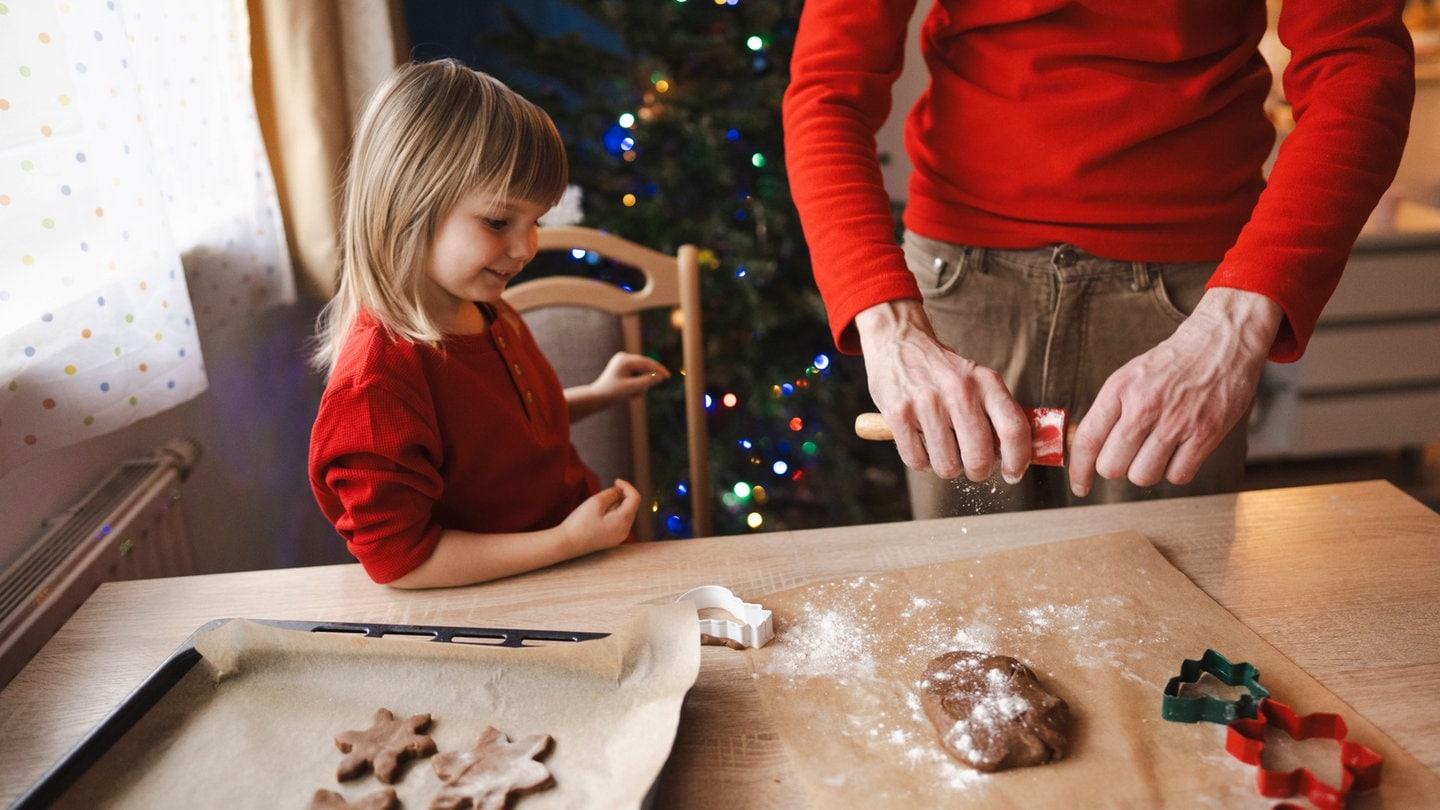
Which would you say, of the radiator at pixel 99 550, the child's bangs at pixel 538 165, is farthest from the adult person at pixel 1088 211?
the radiator at pixel 99 550

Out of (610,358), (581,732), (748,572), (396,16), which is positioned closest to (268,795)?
(581,732)

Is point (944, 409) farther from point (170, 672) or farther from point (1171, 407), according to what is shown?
point (170, 672)

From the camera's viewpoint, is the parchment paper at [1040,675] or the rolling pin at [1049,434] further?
the rolling pin at [1049,434]

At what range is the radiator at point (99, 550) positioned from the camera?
1095 millimetres

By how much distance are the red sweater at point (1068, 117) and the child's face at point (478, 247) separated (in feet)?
1.09

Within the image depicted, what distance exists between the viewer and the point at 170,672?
0.82 m

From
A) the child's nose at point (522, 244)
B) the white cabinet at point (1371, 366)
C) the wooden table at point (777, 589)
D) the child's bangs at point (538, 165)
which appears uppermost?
the child's bangs at point (538, 165)

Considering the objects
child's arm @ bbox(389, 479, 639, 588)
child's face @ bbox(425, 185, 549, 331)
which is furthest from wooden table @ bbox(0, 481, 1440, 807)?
child's face @ bbox(425, 185, 549, 331)

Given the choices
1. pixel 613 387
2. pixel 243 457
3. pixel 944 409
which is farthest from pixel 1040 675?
pixel 243 457

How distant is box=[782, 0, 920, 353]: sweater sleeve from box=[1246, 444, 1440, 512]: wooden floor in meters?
2.53

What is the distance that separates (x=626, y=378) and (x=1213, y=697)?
96 centimetres

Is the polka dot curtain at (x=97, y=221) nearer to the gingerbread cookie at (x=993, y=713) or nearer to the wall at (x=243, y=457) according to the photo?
the wall at (x=243, y=457)

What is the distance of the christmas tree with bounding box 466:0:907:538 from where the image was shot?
2.11 meters

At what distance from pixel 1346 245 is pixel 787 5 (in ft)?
4.62
